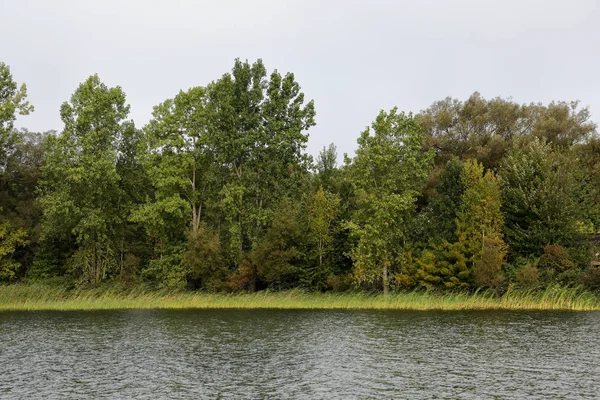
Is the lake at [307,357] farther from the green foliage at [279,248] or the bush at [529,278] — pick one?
the green foliage at [279,248]

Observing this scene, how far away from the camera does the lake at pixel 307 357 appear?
19.8m

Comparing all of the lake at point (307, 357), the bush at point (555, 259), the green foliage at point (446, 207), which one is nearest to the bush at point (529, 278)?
the bush at point (555, 259)

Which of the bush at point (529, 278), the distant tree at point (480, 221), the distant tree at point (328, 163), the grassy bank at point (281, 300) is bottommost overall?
the grassy bank at point (281, 300)

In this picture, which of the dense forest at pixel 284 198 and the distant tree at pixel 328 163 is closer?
the dense forest at pixel 284 198

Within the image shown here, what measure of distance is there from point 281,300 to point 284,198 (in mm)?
11479

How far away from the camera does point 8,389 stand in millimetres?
20344

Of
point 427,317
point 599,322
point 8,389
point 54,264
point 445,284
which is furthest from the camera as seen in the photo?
point 54,264

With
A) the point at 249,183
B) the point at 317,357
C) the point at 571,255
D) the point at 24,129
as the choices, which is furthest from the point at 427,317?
the point at 24,129

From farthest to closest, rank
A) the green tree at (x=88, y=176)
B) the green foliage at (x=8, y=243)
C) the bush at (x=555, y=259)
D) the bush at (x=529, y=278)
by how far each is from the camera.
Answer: the green foliage at (x=8, y=243) → the green tree at (x=88, y=176) → the bush at (x=555, y=259) → the bush at (x=529, y=278)

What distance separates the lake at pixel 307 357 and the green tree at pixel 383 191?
13362 mm

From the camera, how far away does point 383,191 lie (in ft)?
178

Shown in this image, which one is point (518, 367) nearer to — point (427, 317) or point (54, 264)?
point (427, 317)

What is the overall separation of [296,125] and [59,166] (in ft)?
86.8

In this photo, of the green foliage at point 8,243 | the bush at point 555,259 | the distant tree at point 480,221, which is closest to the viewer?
the bush at point 555,259
